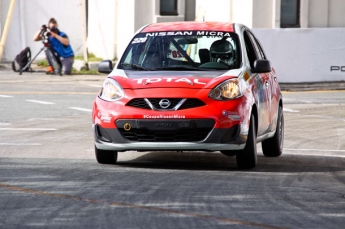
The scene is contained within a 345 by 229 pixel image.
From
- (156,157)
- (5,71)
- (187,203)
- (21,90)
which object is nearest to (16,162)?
(156,157)

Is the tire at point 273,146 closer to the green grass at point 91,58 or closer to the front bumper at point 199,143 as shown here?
the front bumper at point 199,143

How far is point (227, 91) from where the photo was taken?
10.9 metres

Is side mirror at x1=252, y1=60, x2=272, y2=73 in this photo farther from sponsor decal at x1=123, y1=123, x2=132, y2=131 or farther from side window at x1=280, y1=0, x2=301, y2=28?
side window at x1=280, y1=0, x2=301, y2=28

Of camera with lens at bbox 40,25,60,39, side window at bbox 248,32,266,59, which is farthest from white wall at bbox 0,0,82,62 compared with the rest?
side window at bbox 248,32,266,59

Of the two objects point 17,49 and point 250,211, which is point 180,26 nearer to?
point 250,211

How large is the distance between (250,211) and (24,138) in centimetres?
701

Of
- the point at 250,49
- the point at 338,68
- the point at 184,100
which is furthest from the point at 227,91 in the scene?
the point at 338,68

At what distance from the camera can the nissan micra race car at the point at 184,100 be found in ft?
34.9

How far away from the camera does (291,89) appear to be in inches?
997

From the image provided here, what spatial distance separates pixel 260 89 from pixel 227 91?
101cm

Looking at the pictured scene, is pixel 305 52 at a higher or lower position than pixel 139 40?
lower

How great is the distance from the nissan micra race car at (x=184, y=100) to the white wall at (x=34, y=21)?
70.7 ft

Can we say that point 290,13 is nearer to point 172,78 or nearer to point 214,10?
point 214,10

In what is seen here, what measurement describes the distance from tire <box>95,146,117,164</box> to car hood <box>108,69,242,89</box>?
31.7 inches
